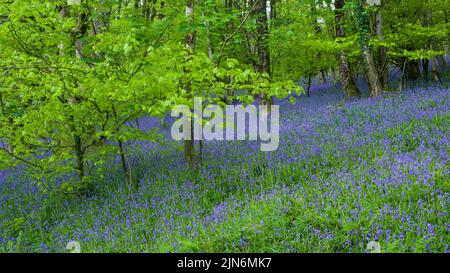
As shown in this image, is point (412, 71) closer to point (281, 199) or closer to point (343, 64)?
point (343, 64)

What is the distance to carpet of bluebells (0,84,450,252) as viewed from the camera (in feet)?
12.3

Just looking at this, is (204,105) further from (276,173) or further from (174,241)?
(174,241)

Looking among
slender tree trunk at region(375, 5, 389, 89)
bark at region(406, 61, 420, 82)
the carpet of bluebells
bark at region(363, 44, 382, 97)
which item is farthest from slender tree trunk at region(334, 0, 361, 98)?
the carpet of bluebells

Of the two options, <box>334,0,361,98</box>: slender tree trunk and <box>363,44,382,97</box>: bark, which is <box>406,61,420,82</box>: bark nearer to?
<box>334,0,361,98</box>: slender tree trunk

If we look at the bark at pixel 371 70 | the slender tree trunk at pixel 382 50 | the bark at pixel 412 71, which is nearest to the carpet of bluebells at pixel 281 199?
the bark at pixel 371 70

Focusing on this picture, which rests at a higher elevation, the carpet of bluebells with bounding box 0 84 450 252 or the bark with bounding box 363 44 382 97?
the bark with bounding box 363 44 382 97

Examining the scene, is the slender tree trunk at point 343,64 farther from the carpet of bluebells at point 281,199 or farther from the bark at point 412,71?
the carpet of bluebells at point 281,199

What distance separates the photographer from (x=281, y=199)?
4648mm

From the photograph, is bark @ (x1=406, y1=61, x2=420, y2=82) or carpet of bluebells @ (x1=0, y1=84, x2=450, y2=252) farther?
bark @ (x1=406, y1=61, x2=420, y2=82)

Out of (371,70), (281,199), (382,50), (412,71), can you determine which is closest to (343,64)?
(382,50)

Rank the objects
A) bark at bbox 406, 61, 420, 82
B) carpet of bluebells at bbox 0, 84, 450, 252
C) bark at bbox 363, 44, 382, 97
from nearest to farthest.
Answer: carpet of bluebells at bbox 0, 84, 450, 252
bark at bbox 363, 44, 382, 97
bark at bbox 406, 61, 420, 82

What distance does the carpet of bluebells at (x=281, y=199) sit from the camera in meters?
3.74
